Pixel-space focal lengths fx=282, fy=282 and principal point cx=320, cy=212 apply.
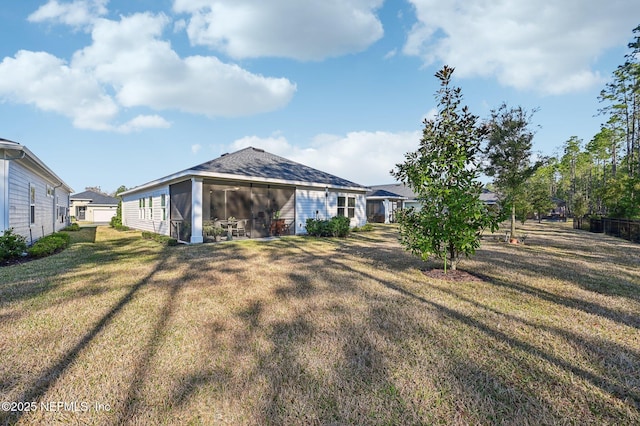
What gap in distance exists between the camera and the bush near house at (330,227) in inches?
563

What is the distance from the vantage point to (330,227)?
47.0 feet

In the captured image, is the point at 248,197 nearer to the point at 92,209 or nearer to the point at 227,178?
the point at 227,178

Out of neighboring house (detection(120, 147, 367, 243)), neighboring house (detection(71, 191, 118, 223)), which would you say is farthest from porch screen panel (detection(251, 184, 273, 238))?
neighboring house (detection(71, 191, 118, 223))

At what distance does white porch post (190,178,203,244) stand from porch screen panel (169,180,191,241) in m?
0.43

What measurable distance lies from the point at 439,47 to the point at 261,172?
953 cm

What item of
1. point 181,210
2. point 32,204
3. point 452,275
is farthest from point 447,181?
point 32,204

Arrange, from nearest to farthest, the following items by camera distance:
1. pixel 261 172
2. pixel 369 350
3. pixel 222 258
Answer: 1. pixel 369 350
2. pixel 222 258
3. pixel 261 172

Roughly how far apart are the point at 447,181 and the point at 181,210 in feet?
37.2

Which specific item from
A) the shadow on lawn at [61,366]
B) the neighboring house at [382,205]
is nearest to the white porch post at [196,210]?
the shadow on lawn at [61,366]

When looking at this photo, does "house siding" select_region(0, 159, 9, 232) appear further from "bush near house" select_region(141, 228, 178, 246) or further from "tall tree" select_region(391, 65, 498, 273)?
"tall tree" select_region(391, 65, 498, 273)

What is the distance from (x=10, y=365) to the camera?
2.65 m

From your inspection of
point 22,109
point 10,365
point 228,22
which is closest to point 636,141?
point 228,22

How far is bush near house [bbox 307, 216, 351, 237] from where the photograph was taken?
14.3 meters

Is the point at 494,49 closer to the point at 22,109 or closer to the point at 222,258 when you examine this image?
the point at 222,258
